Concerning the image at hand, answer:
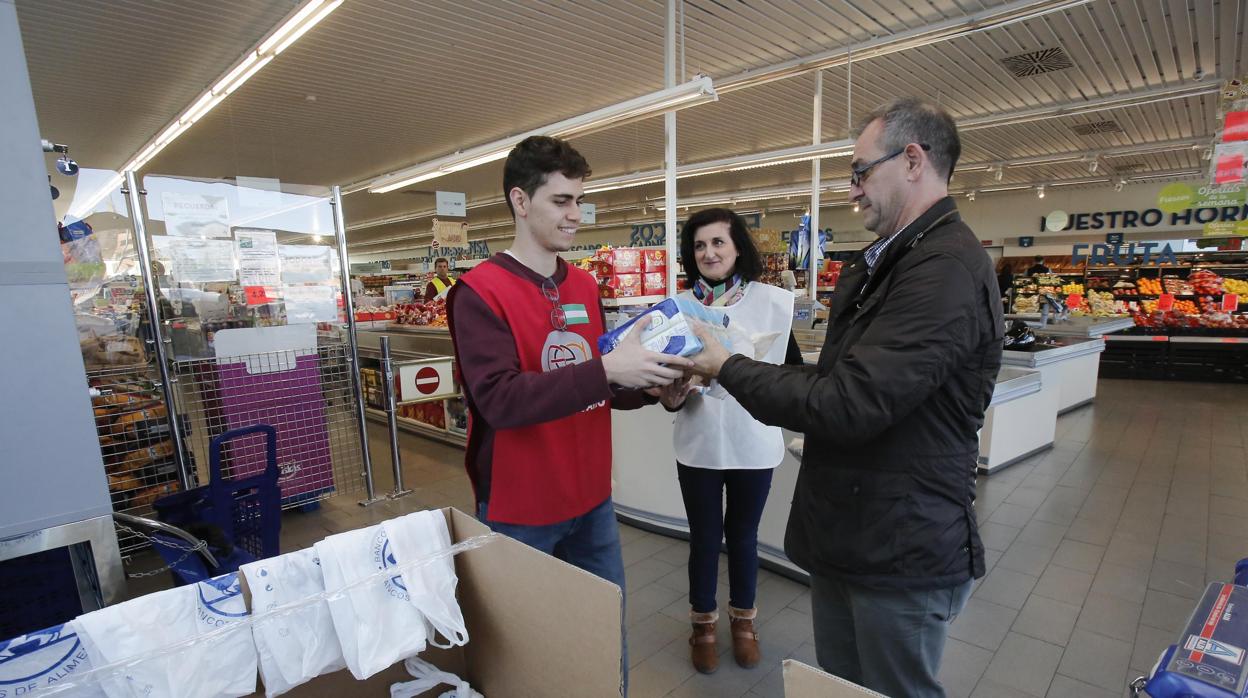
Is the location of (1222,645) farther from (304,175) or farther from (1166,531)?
(304,175)

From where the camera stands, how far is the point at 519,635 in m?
1.01

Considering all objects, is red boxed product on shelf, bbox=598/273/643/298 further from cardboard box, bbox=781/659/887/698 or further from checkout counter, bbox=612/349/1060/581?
cardboard box, bbox=781/659/887/698

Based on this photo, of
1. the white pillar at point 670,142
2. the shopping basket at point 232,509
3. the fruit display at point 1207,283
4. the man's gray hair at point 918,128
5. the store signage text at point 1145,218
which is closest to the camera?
the man's gray hair at point 918,128

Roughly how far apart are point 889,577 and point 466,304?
110 cm

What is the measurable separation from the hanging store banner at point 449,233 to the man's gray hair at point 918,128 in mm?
8665

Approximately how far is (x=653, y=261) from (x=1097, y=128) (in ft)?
31.1

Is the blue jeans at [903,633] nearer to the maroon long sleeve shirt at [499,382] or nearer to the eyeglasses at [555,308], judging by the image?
the maroon long sleeve shirt at [499,382]

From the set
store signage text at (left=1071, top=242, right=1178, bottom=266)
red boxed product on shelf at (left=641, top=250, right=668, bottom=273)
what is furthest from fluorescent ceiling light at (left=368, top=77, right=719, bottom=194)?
store signage text at (left=1071, top=242, right=1178, bottom=266)

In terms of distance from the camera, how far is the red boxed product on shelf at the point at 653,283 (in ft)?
15.0

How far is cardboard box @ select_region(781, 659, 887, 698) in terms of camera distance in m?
0.62

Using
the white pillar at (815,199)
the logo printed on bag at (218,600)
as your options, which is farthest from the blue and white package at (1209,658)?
the white pillar at (815,199)

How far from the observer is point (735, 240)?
2291 millimetres

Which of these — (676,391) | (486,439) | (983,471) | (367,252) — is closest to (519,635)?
(486,439)

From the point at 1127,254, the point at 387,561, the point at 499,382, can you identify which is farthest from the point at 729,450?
the point at 1127,254
